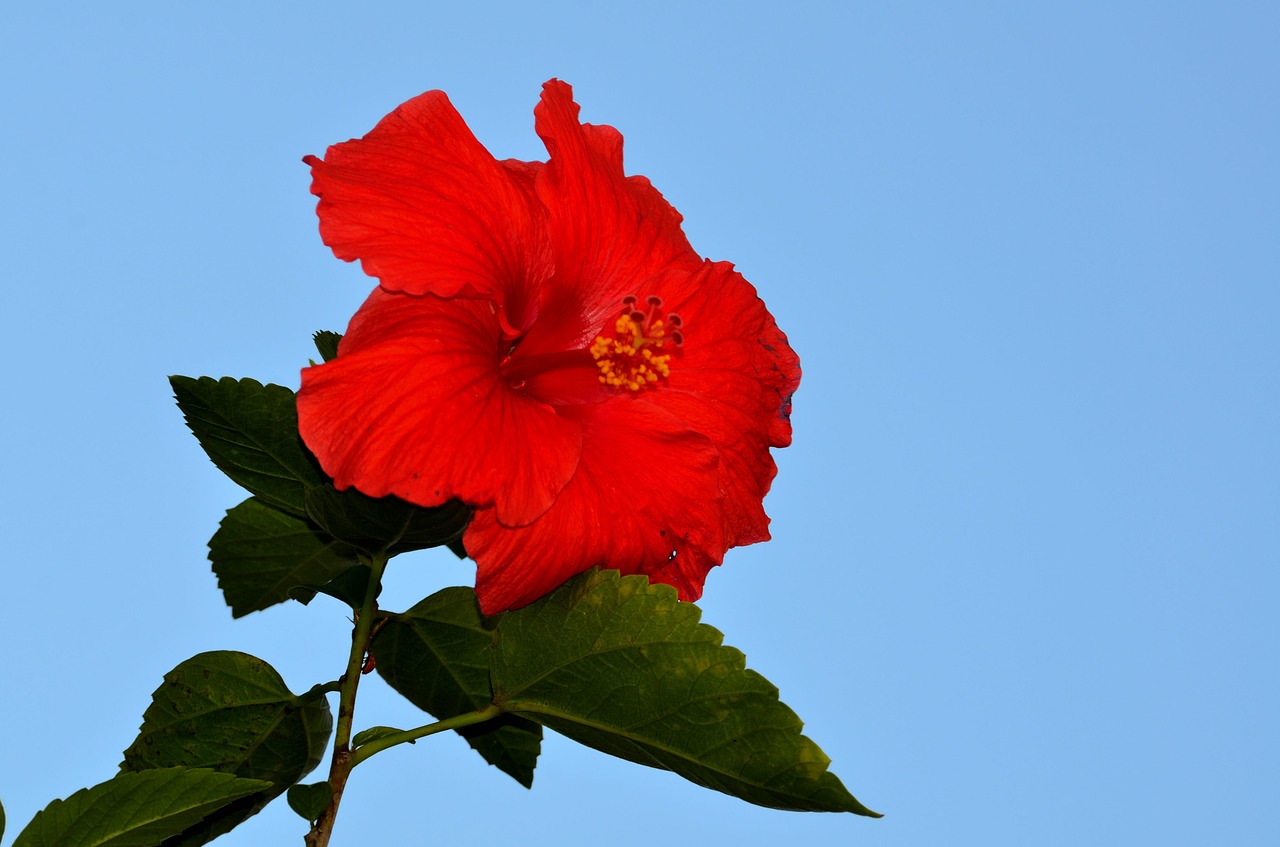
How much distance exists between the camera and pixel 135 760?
47.5 inches

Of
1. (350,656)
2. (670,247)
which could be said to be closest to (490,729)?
(350,656)

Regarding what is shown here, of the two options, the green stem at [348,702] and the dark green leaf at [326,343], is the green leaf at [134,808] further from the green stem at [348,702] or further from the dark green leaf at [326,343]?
the dark green leaf at [326,343]

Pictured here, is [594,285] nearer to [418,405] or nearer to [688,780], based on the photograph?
[418,405]

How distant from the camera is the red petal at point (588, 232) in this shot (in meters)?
1.27

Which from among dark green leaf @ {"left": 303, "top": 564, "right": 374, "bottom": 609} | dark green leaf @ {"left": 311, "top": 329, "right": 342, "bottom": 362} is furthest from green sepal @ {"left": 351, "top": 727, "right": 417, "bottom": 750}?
dark green leaf @ {"left": 311, "top": 329, "right": 342, "bottom": 362}

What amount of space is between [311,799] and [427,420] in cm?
37

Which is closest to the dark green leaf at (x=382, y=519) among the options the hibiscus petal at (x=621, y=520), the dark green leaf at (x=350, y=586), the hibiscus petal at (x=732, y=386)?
the hibiscus petal at (x=621, y=520)

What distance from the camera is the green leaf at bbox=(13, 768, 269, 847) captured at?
1008 millimetres

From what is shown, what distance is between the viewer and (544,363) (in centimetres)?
129

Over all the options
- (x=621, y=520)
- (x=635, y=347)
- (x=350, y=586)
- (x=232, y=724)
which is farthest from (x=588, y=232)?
(x=232, y=724)

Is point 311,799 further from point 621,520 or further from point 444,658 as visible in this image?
point 621,520

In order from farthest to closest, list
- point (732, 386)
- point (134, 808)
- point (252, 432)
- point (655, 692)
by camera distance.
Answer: point (732, 386) → point (252, 432) → point (655, 692) → point (134, 808)

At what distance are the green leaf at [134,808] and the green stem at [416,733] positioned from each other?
0.17 m

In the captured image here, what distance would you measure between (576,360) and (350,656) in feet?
1.25
